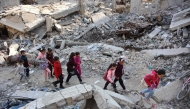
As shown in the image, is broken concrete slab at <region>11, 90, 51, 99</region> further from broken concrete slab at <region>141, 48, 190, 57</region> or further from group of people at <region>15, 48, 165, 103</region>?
broken concrete slab at <region>141, 48, 190, 57</region>

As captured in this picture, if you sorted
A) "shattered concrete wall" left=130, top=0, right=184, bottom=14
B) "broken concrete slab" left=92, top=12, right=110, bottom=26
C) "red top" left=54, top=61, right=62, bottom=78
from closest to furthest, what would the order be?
"red top" left=54, top=61, right=62, bottom=78
"broken concrete slab" left=92, top=12, right=110, bottom=26
"shattered concrete wall" left=130, top=0, right=184, bottom=14

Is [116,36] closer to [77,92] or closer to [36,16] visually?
[36,16]

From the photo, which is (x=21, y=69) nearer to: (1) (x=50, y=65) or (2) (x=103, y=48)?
(1) (x=50, y=65)

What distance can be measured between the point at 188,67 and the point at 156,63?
1232mm

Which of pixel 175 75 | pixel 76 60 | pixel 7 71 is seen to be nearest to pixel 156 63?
pixel 175 75

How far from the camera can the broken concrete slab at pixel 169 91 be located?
6070 millimetres

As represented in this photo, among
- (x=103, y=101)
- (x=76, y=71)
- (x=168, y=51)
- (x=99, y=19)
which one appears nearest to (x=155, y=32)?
(x=168, y=51)

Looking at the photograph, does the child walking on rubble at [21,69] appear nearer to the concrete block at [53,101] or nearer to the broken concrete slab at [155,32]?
the concrete block at [53,101]

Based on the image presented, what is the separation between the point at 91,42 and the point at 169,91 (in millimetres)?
5938

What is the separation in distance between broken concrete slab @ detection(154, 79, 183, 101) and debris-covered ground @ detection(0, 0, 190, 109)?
0.43 ft

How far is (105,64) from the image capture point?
831cm

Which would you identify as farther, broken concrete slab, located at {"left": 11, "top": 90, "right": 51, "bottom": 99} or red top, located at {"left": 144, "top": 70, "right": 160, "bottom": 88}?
broken concrete slab, located at {"left": 11, "top": 90, "right": 51, "bottom": 99}

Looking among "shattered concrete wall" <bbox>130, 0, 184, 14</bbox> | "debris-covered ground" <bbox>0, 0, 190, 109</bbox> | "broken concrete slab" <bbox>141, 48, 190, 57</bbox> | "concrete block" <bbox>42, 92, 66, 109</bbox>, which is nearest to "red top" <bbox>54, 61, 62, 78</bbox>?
"debris-covered ground" <bbox>0, 0, 190, 109</bbox>

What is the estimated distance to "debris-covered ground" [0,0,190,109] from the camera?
725cm
